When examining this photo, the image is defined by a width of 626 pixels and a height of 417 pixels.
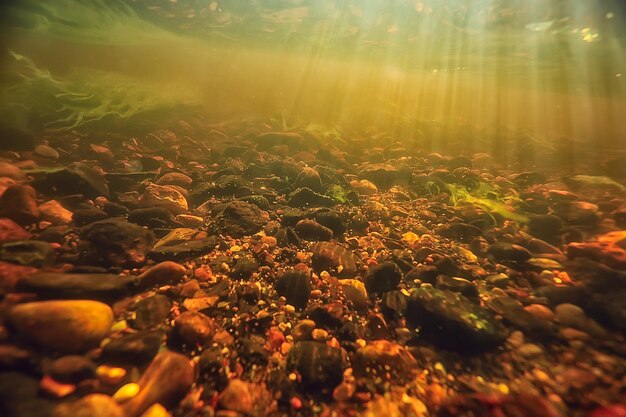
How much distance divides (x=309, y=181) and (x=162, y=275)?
4408mm

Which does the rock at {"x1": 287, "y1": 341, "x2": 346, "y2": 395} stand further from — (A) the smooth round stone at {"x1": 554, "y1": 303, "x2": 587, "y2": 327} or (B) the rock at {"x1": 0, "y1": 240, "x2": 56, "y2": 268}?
(B) the rock at {"x1": 0, "y1": 240, "x2": 56, "y2": 268}

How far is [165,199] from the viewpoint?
17.9 feet

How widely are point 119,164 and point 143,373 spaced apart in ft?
23.5

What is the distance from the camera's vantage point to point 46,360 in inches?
89.4

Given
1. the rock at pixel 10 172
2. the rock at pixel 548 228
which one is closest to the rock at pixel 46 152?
the rock at pixel 10 172

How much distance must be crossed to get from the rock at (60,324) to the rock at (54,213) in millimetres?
2473

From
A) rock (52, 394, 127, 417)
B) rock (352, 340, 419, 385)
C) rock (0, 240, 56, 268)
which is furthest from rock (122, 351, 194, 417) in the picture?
rock (0, 240, 56, 268)

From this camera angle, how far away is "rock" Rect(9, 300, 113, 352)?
92.4 inches

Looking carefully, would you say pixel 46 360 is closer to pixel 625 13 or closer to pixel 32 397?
pixel 32 397

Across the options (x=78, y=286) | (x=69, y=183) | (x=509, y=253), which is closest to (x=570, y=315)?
(x=509, y=253)

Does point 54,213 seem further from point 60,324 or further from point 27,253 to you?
point 60,324

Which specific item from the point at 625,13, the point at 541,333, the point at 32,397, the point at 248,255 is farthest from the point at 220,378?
the point at 625,13

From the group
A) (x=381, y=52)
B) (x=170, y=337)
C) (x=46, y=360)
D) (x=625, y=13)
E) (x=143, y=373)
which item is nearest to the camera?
(x=46, y=360)

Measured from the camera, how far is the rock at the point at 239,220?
16.2 ft
